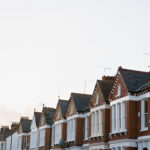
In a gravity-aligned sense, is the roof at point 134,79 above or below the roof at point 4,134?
above

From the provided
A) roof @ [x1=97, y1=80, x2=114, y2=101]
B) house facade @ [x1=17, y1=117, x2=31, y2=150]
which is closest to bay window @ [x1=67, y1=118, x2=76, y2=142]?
roof @ [x1=97, y1=80, x2=114, y2=101]

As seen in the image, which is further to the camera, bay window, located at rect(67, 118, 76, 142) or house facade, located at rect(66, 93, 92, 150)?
bay window, located at rect(67, 118, 76, 142)

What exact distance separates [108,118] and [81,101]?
31.0 feet

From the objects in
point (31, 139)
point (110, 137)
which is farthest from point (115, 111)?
point (31, 139)

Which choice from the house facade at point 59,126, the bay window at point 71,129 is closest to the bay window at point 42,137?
the house facade at point 59,126

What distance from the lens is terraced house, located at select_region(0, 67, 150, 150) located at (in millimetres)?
29562

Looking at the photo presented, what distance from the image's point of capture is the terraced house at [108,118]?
97.0 feet

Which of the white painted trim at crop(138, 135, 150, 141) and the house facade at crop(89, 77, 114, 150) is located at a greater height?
the house facade at crop(89, 77, 114, 150)

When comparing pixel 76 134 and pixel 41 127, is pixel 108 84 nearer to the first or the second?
pixel 76 134

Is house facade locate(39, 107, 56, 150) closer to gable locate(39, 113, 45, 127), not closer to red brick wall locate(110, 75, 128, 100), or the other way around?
gable locate(39, 113, 45, 127)

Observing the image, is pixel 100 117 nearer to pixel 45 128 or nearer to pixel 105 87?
pixel 105 87

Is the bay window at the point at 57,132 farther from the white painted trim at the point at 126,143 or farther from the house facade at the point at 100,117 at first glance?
the white painted trim at the point at 126,143

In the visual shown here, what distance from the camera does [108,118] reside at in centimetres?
3447

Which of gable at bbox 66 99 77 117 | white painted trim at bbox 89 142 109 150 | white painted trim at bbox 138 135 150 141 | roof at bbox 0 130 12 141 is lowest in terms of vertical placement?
white painted trim at bbox 89 142 109 150
